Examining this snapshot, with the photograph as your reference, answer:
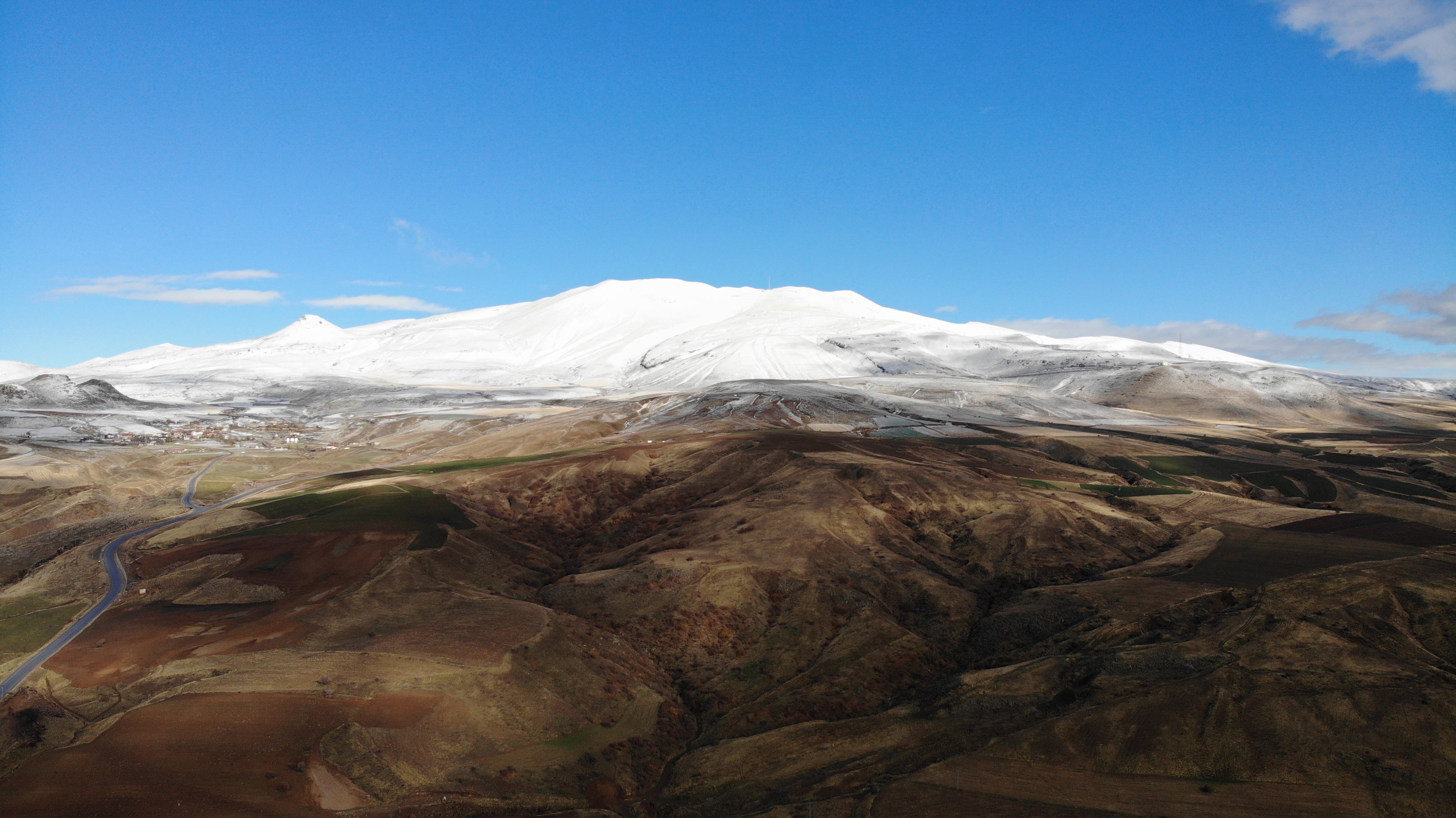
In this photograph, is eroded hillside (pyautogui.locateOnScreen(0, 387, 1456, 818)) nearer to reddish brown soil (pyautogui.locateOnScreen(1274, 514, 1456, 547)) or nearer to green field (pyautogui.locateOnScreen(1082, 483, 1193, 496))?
reddish brown soil (pyautogui.locateOnScreen(1274, 514, 1456, 547))

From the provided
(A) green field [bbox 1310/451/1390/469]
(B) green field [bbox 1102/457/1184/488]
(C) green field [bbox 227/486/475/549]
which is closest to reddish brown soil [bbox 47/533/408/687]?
(C) green field [bbox 227/486/475/549]

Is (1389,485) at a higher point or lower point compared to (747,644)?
higher

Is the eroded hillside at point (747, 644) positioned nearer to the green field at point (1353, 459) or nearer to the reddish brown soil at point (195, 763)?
the reddish brown soil at point (195, 763)

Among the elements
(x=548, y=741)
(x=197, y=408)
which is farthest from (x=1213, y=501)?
(x=197, y=408)

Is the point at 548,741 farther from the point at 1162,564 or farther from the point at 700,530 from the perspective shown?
the point at 1162,564

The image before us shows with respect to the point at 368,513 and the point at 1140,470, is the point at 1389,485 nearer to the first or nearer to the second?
the point at 1140,470

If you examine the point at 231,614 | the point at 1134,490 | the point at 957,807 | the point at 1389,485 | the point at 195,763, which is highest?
the point at 1389,485

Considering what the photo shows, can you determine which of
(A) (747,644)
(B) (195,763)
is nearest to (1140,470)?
(A) (747,644)
